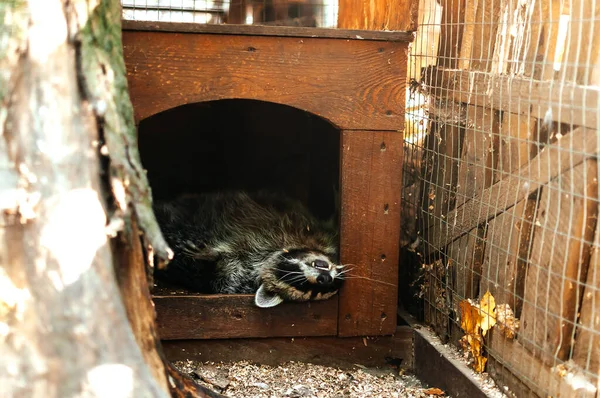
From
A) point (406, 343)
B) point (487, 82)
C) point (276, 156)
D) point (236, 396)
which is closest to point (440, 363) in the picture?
point (406, 343)

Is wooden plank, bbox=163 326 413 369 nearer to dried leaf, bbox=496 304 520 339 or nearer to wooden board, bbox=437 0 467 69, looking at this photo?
dried leaf, bbox=496 304 520 339

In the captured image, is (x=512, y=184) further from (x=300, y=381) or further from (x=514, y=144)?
(x=300, y=381)

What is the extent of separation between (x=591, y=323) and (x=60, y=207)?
1.80 metres

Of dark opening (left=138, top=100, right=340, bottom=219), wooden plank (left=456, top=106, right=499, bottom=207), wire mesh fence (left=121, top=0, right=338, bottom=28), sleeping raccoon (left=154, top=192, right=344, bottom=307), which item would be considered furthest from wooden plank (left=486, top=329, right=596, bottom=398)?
wire mesh fence (left=121, top=0, right=338, bottom=28)

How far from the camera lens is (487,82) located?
136 inches

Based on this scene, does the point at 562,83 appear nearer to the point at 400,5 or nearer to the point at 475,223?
the point at 475,223

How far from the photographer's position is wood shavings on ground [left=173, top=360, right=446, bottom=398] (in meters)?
3.83

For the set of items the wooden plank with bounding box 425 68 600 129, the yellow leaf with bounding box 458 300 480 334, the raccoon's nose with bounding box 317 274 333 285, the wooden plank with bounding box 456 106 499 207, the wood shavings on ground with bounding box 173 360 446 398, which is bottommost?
the wood shavings on ground with bounding box 173 360 446 398

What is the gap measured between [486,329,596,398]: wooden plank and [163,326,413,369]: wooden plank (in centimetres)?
78

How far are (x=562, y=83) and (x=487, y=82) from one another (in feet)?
2.41

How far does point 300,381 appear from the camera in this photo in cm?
399

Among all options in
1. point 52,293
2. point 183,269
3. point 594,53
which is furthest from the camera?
point 183,269

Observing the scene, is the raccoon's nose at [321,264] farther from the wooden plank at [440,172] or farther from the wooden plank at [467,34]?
the wooden plank at [467,34]

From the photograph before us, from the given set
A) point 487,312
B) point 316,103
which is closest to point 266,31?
point 316,103
